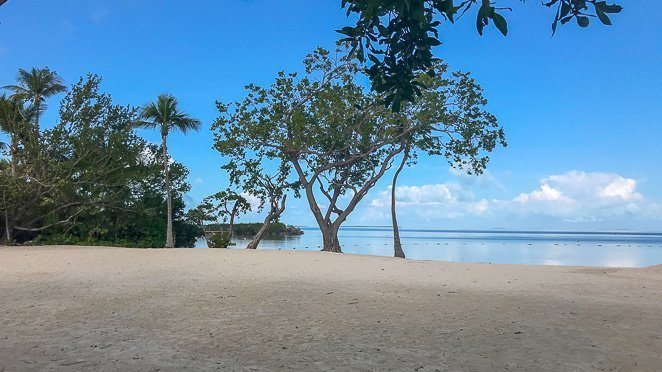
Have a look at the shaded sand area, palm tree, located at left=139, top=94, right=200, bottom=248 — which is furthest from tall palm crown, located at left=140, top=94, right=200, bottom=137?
the shaded sand area

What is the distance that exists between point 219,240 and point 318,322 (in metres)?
19.4

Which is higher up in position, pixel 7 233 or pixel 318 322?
pixel 7 233

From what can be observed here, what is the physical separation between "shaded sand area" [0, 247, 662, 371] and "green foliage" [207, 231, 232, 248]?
14492mm

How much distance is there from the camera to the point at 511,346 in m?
4.20

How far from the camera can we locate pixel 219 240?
23609 millimetres

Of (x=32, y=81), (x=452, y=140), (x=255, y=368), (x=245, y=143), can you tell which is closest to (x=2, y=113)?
(x=32, y=81)

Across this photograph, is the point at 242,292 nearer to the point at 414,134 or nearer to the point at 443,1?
the point at 443,1

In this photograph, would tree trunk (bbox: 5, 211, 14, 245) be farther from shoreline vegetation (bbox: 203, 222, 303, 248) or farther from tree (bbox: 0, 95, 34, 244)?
shoreline vegetation (bbox: 203, 222, 303, 248)

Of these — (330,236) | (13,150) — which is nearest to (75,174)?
(13,150)

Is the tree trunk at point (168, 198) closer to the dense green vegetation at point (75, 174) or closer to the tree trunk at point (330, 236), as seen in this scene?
the dense green vegetation at point (75, 174)

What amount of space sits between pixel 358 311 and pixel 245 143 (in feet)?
50.1

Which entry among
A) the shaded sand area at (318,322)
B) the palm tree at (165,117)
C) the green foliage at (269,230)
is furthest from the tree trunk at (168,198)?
the green foliage at (269,230)

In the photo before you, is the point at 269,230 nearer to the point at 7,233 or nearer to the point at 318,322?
the point at 7,233

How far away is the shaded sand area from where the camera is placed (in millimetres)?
3746
